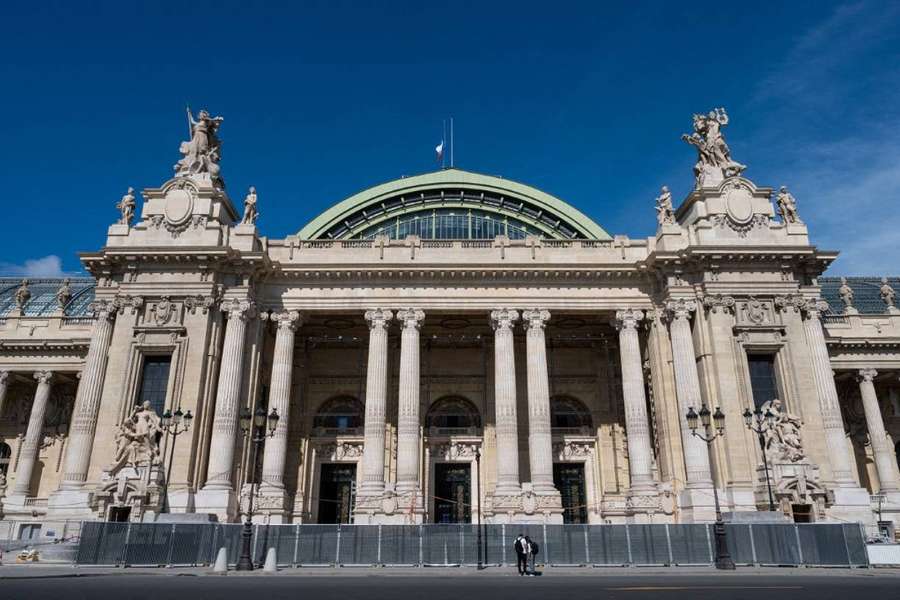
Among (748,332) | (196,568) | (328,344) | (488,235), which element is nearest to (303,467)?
(328,344)

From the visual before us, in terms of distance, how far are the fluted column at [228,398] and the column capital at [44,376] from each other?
1657cm

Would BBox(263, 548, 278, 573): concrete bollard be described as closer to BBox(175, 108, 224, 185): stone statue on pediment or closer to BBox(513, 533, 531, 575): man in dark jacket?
BBox(513, 533, 531, 575): man in dark jacket

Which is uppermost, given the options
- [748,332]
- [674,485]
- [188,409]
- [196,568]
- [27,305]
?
[27,305]

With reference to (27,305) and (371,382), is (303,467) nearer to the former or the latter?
(371,382)

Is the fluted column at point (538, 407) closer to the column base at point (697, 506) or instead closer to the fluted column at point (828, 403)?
the column base at point (697, 506)

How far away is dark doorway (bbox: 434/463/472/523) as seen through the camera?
36.1 meters

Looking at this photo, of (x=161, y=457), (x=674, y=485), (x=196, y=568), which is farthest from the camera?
(x=674, y=485)

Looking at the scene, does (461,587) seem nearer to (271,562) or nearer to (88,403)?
(271,562)

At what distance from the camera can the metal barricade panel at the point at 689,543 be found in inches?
867

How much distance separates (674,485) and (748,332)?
8530 millimetres

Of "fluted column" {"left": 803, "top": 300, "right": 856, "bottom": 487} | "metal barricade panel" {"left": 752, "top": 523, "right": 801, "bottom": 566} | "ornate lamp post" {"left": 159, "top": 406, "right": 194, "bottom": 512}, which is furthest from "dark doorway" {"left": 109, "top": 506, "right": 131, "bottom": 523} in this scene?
"fluted column" {"left": 803, "top": 300, "right": 856, "bottom": 487}

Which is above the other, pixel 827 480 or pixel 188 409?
pixel 188 409

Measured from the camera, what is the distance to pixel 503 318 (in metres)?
33.5

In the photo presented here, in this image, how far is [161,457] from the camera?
93.3ft
